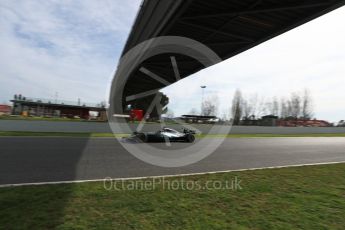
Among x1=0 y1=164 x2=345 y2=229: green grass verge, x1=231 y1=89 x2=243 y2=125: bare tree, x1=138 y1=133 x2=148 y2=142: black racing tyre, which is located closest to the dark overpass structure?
x1=138 y1=133 x2=148 y2=142: black racing tyre

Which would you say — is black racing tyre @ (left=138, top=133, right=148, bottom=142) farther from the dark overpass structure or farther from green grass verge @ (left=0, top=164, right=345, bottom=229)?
green grass verge @ (left=0, top=164, right=345, bottom=229)

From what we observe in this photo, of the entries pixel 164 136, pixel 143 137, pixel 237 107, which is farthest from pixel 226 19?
pixel 237 107

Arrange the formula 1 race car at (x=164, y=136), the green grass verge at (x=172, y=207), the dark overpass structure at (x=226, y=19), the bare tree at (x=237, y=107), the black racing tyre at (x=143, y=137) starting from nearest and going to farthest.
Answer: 1. the green grass verge at (x=172, y=207)
2. the dark overpass structure at (x=226, y=19)
3. the black racing tyre at (x=143, y=137)
4. the formula 1 race car at (x=164, y=136)
5. the bare tree at (x=237, y=107)

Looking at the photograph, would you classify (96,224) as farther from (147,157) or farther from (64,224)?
(147,157)

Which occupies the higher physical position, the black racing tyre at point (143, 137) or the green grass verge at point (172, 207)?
the black racing tyre at point (143, 137)

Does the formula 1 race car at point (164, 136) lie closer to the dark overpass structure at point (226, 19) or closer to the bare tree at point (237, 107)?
the dark overpass structure at point (226, 19)

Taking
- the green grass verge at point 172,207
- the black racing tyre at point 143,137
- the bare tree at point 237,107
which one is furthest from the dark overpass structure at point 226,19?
the bare tree at point 237,107

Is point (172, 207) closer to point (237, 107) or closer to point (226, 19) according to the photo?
point (226, 19)

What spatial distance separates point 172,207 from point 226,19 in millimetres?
8058

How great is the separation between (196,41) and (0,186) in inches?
398

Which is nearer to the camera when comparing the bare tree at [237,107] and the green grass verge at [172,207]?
the green grass verge at [172,207]

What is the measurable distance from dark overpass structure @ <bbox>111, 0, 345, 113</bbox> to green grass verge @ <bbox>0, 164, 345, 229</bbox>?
5.52m

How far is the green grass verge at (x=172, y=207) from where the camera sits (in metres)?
3.70

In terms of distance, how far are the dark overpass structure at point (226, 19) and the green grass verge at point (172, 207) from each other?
5516 mm
